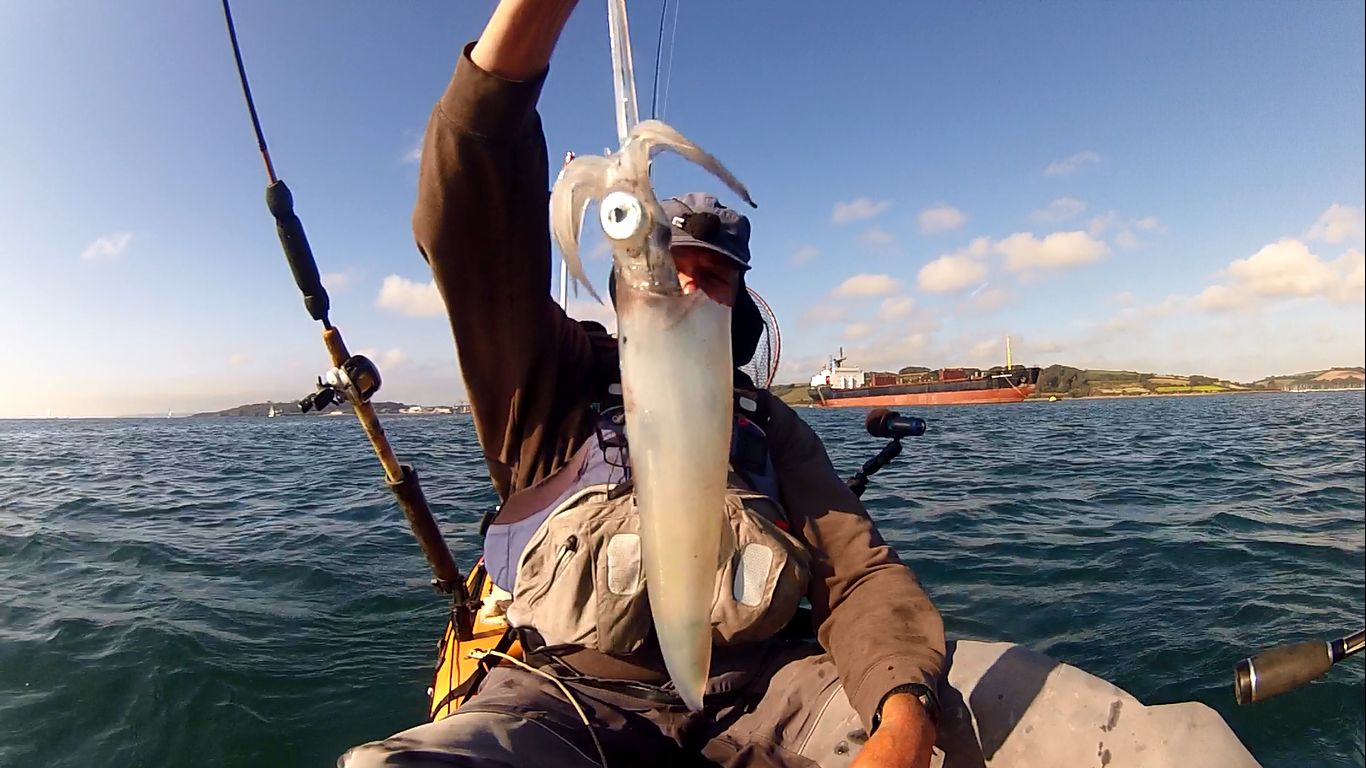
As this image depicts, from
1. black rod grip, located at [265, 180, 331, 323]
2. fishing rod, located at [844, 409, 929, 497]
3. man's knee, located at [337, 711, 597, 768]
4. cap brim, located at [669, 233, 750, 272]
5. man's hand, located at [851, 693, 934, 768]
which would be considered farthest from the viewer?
fishing rod, located at [844, 409, 929, 497]

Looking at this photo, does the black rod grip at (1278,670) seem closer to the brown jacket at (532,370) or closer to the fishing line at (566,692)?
the brown jacket at (532,370)

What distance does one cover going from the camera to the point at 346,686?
15.2 ft

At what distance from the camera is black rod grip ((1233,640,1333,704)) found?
7.93 feet

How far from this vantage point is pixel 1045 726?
2332 mm

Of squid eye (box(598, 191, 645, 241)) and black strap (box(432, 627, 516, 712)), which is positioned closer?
squid eye (box(598, 191, 645, 241))

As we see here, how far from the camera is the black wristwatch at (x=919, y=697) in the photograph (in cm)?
214

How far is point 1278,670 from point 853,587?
147 cm

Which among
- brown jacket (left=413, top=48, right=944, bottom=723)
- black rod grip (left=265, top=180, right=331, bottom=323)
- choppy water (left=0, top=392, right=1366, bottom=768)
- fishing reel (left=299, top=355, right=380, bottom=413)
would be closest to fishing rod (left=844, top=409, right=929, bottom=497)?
brown jacket (left=413, top=48, right=944, bottom=723)

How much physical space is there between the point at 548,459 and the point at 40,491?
1580 cm

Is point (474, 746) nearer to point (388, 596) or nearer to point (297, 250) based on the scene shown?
point (297, 250)

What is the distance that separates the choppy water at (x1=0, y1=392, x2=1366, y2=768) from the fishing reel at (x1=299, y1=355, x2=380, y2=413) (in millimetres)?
2000

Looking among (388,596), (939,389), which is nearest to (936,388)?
(939,389)

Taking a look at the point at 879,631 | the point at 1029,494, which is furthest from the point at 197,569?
the point at 1029,494

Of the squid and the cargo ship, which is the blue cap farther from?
the cargo ship
